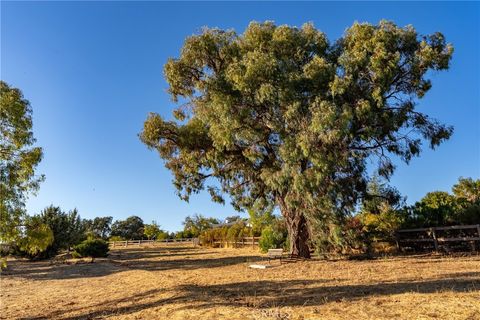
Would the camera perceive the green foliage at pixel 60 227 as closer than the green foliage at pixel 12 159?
No

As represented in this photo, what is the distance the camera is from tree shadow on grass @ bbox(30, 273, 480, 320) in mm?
8781

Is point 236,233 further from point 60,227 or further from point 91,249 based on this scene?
point 60,227

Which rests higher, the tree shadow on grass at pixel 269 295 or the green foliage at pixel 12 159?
the green foliage at pixel 12 159

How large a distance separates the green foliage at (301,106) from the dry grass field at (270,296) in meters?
4.86

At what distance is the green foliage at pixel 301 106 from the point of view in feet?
55.2

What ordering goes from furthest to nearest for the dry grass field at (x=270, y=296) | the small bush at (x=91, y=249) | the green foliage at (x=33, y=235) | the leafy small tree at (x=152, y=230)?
the leafy small tree at (x=152, y=230) < the small bush at (x=91, y=249) < the green foliage at (x=33, y=235) < the dry grass field at (x=270, y=296)

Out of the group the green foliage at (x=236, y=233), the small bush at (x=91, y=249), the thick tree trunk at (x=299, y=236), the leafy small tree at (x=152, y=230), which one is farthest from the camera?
the leafy small tree at (x=152, y=230)

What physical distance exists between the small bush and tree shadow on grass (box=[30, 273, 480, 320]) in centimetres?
2078

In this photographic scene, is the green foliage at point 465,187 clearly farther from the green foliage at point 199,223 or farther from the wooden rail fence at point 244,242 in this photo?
the green foliage at point 199,223

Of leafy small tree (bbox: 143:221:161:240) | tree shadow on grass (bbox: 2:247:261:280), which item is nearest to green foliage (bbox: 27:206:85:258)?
tree shadow on grass (bbox: 2:247:261:280)

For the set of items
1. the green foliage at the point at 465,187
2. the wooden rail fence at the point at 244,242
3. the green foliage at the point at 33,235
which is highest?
the green foliage at the point at 465,187

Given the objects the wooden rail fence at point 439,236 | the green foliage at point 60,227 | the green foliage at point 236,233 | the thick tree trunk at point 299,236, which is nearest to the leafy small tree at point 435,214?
the wooden rail fence at point 439,236

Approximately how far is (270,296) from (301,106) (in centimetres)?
1029

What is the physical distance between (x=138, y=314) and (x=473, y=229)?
16.8 m
